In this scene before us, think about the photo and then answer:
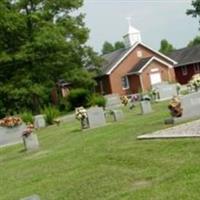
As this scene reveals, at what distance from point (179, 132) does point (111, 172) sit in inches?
169

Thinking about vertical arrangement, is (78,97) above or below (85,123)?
above

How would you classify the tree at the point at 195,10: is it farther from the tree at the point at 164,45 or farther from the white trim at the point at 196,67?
the tree at the point at 164,45

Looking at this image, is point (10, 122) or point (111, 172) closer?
point (111, 172)

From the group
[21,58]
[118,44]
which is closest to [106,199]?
[21,58]

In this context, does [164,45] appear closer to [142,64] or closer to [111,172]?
[142,64]

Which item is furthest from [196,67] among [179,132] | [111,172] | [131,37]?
[111,172]

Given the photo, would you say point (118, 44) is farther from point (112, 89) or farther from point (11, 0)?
point (11, 0)

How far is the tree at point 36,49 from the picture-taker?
43.1m

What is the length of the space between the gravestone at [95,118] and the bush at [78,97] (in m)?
23.0

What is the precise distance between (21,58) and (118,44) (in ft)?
366

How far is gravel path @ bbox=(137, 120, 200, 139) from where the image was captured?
14263 millimetres

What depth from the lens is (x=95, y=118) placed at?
928 inches

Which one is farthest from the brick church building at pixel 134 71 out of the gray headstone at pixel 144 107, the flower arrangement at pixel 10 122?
the flower arrangement at pixel 10 122

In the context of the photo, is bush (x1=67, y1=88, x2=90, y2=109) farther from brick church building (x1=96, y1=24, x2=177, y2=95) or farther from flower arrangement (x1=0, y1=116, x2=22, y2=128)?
flower arrangement (x1=0, y1=116, x2=22, y2=128)
